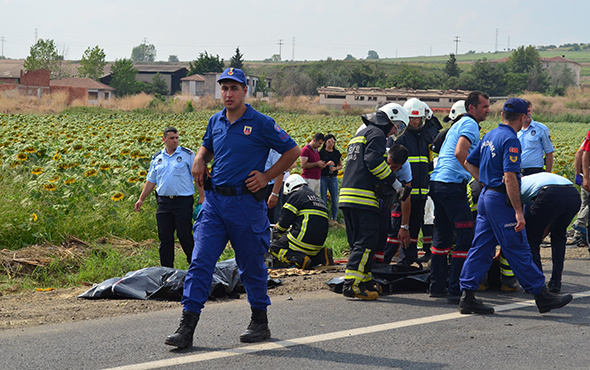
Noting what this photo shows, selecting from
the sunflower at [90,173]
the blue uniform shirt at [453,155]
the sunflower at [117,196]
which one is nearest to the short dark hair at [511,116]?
the blue uniform shirt at [453,155]

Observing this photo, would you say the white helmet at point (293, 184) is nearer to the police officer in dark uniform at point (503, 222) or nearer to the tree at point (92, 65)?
the police officer in dark uniform at point (503, 222)

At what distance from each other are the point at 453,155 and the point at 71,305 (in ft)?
14.4

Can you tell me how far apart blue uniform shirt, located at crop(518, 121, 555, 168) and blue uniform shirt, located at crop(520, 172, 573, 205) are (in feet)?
10.9

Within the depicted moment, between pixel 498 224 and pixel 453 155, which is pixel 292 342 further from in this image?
pixel 453 155

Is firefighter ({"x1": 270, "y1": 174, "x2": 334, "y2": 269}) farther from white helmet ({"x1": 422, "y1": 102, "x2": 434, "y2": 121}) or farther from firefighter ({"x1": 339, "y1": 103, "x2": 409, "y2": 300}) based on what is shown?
white helmet ({"x1": 422, "y1": 102, "x2": 434, "y2": 121})

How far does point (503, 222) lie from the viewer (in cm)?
656

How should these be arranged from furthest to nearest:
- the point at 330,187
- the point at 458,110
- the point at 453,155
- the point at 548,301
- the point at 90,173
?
the point at 330,187, the point at 90,173, the point at 458,110, the point at 453,155, the point at 548,301

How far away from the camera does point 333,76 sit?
411ft

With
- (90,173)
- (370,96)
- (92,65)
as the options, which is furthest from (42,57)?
(90,173)

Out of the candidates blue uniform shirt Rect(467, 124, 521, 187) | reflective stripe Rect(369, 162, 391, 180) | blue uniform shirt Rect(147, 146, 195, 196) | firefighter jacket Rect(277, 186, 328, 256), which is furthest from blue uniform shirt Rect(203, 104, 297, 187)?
firefighter jacket Rect(277, 186, 328, 256)

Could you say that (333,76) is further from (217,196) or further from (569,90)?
(217,196)

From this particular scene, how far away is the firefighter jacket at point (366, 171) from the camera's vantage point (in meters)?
7.25

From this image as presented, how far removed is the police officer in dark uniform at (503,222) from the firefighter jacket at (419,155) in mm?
2371

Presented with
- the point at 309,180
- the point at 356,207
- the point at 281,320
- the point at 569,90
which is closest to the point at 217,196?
the point at 281,320
